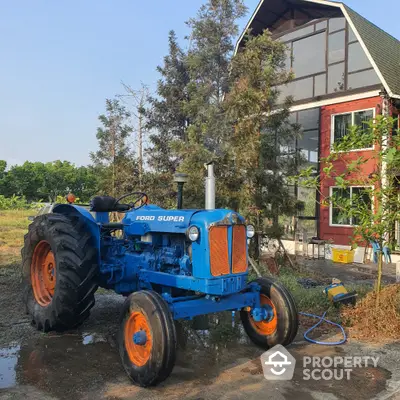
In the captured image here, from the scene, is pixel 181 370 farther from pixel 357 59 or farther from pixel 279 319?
pixel 357 59

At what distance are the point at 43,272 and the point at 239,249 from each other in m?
2.91

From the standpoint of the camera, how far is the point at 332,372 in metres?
3.98

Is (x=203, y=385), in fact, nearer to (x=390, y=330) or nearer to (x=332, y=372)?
(x=332, y=372)

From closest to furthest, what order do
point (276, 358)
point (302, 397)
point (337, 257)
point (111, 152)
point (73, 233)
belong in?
point (302, 397), point (276, 358), point (73, 233), point (337, 257), point (111, 152)

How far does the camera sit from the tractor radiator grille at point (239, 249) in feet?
14.1

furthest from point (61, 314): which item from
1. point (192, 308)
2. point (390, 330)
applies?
point (390, 330)

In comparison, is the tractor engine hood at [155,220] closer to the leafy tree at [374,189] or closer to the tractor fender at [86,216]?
the tractor fender at [86,216]

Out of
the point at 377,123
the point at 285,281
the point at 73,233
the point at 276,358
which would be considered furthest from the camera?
the point at 285,281

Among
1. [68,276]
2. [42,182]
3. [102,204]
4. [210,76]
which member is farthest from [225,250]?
[42,182]

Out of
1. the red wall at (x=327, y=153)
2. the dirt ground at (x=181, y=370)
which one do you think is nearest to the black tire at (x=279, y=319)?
the dirt ground at (x=181, y=370)

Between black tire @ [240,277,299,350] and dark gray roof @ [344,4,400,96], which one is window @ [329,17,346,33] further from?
black tire @ [240,277,299,350]

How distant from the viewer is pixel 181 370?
157 inches

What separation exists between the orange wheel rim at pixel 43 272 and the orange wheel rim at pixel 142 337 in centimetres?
198

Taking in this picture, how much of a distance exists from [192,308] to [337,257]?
905 centimetres
